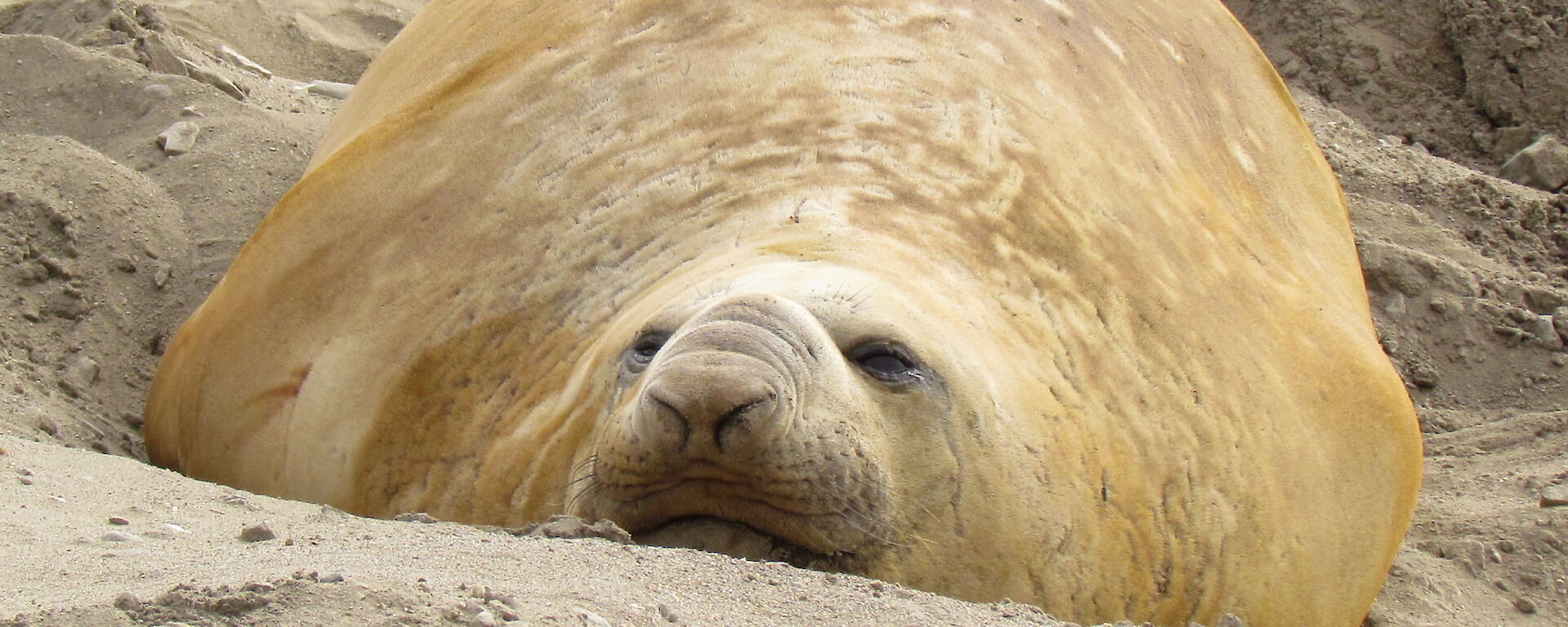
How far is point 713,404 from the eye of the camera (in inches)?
94.1

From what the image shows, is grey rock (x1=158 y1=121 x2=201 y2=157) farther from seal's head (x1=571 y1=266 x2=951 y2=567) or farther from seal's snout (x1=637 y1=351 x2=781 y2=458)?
seal's snout (x1=637 y1=351 x2=781 y2=458)

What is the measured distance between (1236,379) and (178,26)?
428 cm

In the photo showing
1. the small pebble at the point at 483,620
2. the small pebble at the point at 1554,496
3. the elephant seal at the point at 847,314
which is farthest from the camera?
the small pebble at the point at 1554,496

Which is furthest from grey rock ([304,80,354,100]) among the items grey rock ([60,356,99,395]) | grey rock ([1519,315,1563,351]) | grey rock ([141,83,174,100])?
grey rock ([1519,315,1563,351])

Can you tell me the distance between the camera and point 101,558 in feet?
7.53

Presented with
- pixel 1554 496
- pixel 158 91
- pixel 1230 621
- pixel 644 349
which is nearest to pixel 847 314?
pixel 644 349

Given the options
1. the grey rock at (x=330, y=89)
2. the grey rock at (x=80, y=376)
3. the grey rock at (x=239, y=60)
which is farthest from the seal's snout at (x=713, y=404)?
the grey rock at (x=239, y=60)

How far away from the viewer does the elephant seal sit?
2631 millimetres

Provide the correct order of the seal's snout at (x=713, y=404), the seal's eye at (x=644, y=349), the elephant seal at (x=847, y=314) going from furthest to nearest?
the seal's eye at (x=644, y=349), the elephant seal at (x=847, y=314), the seal's snout at (x=713, y=404)

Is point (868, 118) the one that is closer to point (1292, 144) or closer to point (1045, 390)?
point (1045, 390)

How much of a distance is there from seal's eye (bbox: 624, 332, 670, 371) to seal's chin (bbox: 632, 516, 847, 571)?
26cm

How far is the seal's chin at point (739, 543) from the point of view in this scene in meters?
2.58

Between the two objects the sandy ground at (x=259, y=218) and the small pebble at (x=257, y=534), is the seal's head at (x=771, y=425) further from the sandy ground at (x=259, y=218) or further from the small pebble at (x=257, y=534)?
the small pebble at (x=257, y=534)

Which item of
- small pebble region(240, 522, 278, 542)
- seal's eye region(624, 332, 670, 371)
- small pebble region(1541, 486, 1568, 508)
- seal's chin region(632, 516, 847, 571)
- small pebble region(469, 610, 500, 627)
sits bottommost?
small pebble region(1541, 486, 1568, 508)
